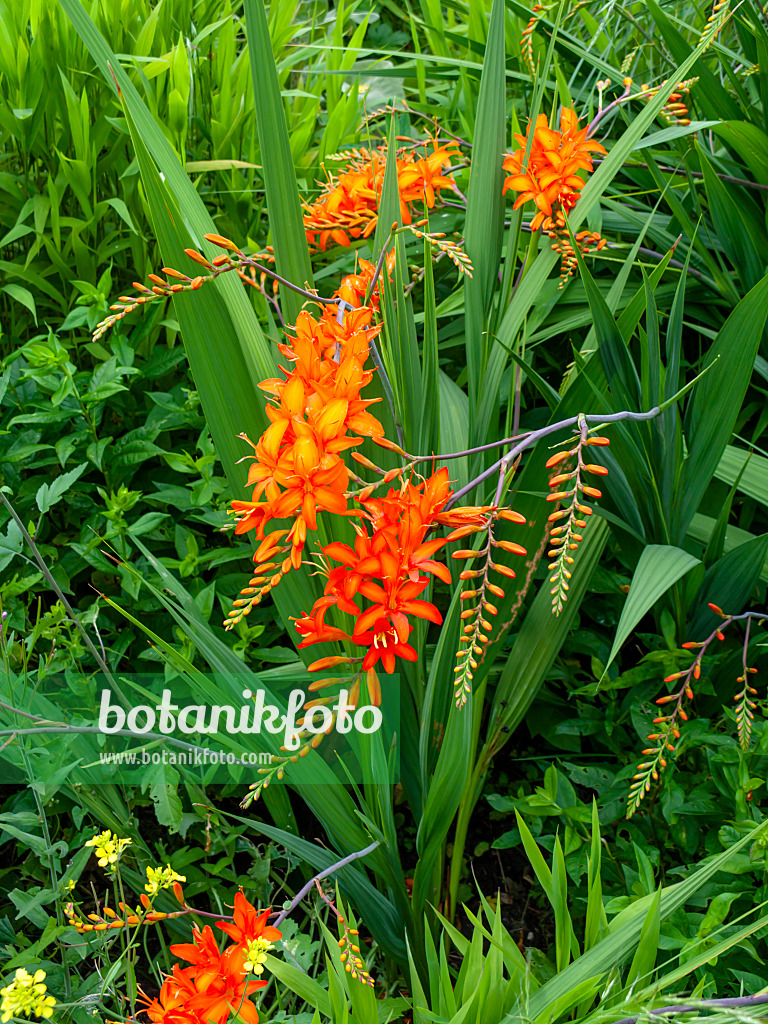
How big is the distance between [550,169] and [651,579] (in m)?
0.54

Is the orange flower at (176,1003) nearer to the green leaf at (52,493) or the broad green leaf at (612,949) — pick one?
the broad green leaf at (612,949)

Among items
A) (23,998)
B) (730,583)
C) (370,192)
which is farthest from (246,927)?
(370,192)

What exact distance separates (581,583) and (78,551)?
2.40ft

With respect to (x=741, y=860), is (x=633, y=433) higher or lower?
higher

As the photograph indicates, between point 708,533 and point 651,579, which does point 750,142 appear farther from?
point 651,579

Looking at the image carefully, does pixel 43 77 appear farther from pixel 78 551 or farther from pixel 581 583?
pixel 581 583

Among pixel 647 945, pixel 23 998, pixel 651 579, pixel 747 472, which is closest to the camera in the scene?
pixel 23 998

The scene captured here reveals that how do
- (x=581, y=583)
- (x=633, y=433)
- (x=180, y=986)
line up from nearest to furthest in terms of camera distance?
1. (x=180, y=986)
2. (x=633, y=433)
3. (x=581, y=583)

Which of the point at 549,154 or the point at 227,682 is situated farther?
the point at 549,154

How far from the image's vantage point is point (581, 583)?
1.03 metres

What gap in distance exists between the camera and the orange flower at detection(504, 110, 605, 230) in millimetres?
990

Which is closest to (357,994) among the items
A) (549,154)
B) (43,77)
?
(549,154)

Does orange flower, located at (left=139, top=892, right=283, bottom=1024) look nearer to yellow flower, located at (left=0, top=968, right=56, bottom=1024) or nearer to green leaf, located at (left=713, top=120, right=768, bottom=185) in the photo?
yellow flower, located at (left=0, top=968, right=56, bottom=1024)

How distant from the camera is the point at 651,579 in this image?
0.82 metres
